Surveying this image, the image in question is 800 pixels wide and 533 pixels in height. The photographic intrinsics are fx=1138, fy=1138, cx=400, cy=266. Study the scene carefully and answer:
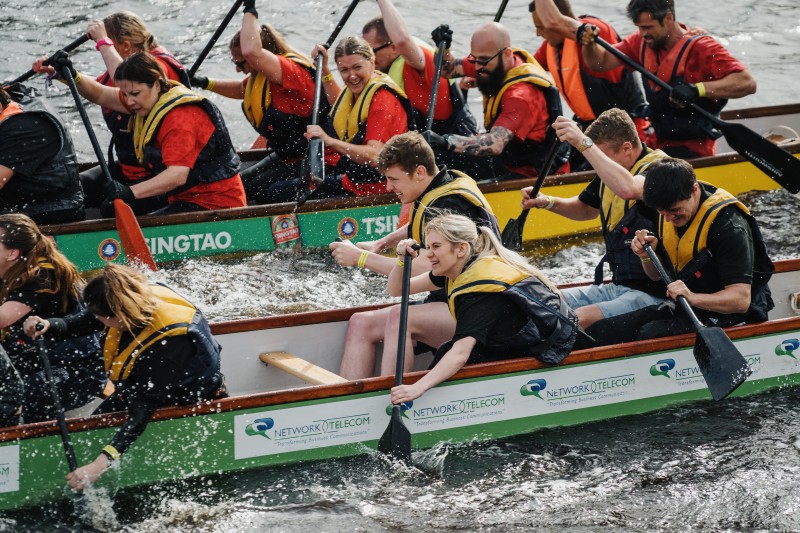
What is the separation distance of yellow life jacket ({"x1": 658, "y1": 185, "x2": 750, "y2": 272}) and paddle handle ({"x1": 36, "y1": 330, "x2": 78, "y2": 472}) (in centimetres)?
306

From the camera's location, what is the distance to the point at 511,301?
17.4 feet

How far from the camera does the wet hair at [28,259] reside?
5.12 metres

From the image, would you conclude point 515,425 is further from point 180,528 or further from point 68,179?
point 68,179

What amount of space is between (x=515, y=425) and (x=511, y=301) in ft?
2.45

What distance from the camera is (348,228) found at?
8.20m

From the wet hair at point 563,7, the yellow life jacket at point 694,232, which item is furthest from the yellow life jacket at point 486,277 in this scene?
the wet hair at point 563,7

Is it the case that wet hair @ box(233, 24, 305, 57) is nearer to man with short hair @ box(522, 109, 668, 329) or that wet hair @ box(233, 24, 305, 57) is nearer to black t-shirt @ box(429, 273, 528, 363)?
man with short hair @ box(522, 109, 668, 329)

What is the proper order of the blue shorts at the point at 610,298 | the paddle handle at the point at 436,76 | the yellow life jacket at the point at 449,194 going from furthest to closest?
the paddle handle at the point at 436,76 < the blue shorts at the point at 610,298 < the yellow life jacket at the point at 449,194

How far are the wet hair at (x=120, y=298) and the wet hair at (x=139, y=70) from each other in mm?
2617

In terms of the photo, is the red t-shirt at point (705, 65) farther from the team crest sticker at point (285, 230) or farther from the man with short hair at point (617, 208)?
the team crest sticker at point (285, 230)

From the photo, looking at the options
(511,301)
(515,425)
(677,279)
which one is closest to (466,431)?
(515,425)

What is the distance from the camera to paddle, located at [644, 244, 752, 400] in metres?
5.52

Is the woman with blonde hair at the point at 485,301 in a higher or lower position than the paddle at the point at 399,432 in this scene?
higher

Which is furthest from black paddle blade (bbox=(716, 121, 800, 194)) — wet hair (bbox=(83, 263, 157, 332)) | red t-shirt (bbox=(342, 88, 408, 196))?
wet hair (bbox=(83, 263, 157, 332))
